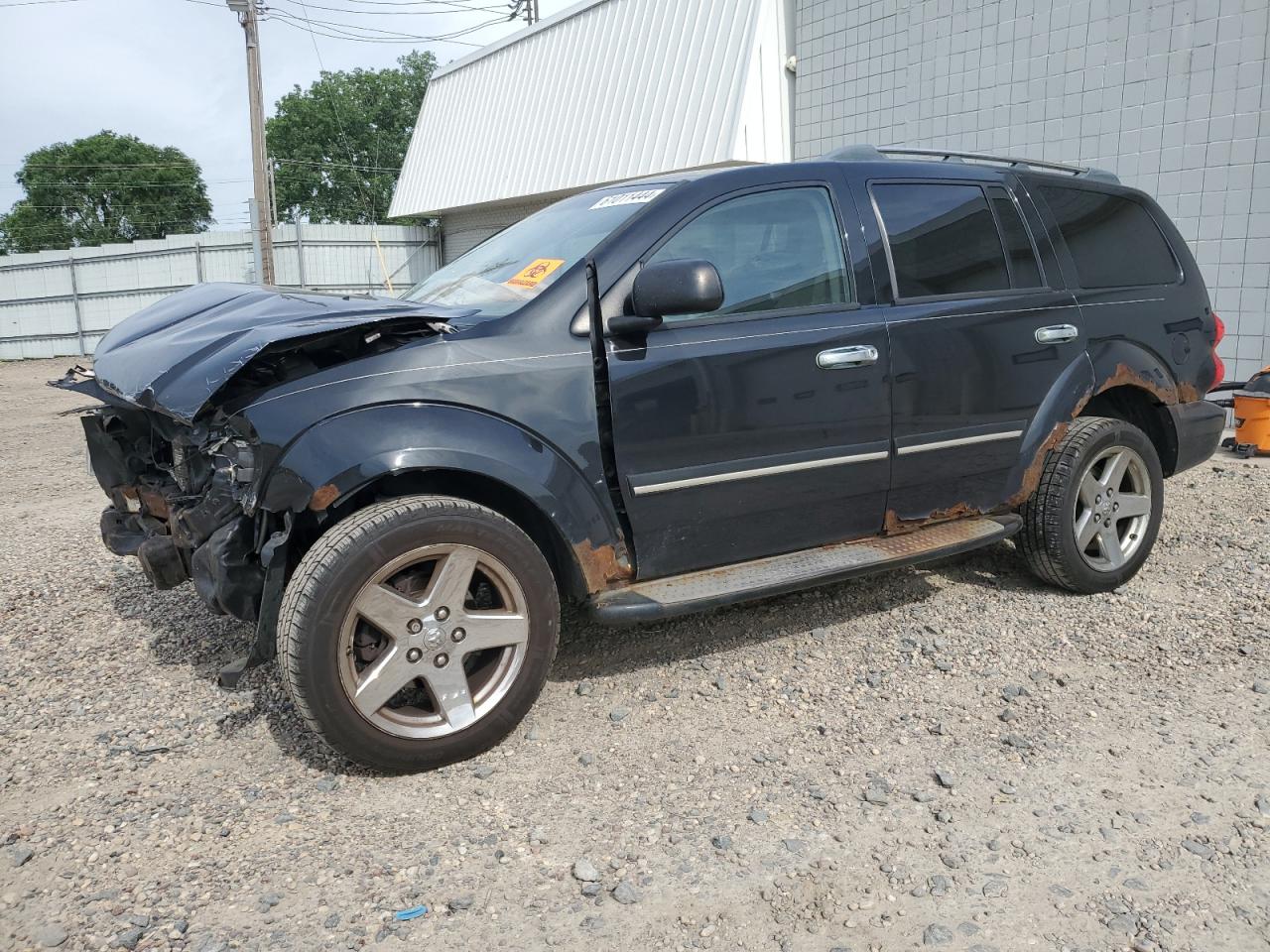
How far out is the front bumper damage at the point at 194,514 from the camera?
295 centimetres

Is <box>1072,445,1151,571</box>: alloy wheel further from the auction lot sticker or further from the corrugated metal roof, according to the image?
the corrugated metal roof

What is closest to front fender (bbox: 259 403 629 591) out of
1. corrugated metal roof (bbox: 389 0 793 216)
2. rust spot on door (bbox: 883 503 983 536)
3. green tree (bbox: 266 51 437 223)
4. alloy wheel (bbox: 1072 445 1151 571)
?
rust spot on door (bbox: 883 503 983 536)

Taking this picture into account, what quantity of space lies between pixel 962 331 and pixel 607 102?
12.6 m

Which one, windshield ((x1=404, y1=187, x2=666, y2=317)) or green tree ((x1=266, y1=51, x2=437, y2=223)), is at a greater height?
green tree ((x1=266, y1=51, x2=437, y2=223))

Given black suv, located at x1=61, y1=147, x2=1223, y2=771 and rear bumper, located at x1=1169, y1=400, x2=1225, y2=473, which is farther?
rear bumper, located at x1=1169, y1=400, x2=1225, y2=473

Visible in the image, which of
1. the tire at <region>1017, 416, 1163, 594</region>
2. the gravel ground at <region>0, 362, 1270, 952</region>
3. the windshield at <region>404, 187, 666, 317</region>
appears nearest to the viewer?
the gravel ground at <region>0, 362, 1270, 952</region>

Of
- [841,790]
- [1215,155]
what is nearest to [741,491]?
[841,790]

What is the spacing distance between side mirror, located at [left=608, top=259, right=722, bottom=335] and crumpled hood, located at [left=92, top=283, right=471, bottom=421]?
0.68 meters

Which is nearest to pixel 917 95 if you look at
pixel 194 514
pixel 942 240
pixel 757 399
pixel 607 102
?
pixel 607 102

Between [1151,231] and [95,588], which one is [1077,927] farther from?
[95,588]

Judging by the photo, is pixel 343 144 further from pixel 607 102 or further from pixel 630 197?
pixel 630 197

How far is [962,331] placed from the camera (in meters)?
3.99

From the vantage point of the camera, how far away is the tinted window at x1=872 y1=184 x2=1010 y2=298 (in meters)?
3.94

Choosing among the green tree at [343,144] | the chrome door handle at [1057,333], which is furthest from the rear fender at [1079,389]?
the green tree at [343,144]
